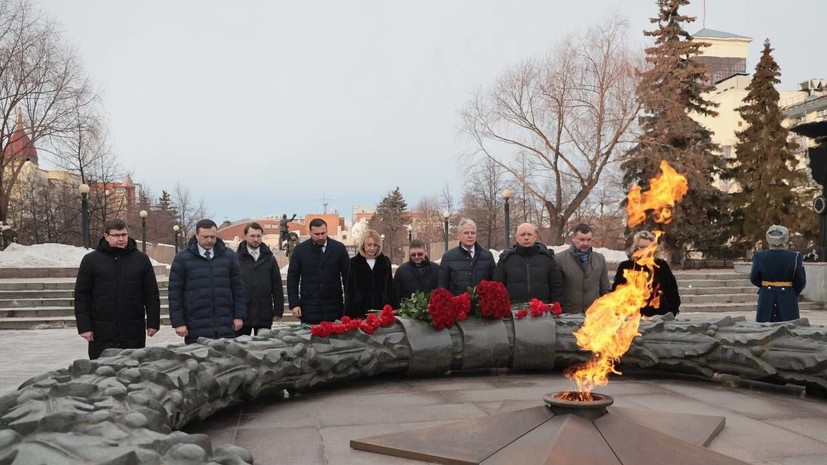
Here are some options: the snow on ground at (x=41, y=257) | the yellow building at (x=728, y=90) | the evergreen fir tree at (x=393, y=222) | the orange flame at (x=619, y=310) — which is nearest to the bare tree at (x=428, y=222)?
the evergreen fir tree at (x=393, y=222)

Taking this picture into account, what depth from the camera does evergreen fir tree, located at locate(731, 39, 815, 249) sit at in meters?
27.5

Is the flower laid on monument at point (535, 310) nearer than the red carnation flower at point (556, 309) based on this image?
Yes

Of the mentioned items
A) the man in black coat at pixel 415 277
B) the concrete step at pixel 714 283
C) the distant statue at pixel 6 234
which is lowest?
the concrete step at pixel 714 283

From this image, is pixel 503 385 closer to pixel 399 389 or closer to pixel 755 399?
pixel 399 389

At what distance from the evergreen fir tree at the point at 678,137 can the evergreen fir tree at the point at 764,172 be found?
1617 millimetres

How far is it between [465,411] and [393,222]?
2260 inches

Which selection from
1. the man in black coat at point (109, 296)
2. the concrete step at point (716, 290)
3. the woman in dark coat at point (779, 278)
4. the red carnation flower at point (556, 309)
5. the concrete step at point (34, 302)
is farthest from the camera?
the concrete step at point (716, 290)

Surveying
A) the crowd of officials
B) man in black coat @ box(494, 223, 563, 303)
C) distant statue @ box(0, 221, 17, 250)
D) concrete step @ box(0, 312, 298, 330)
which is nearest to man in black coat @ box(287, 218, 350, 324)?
the crowd of officials

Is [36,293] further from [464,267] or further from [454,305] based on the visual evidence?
[454,305]

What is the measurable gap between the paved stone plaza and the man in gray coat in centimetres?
74

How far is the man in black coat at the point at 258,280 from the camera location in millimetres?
5984

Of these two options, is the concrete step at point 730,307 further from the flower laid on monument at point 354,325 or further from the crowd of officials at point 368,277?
the flower laid on monument at point 354,325

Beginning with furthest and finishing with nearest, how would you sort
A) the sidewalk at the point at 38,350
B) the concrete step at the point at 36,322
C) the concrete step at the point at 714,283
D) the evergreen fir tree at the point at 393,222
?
the evergreen fir tree at the point at 393,222, the concrete step at the point at 714,283, the concrete step at the point at 36,322, the sidewalk at the point at 38,350

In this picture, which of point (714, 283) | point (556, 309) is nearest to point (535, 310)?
point (556, 309)
